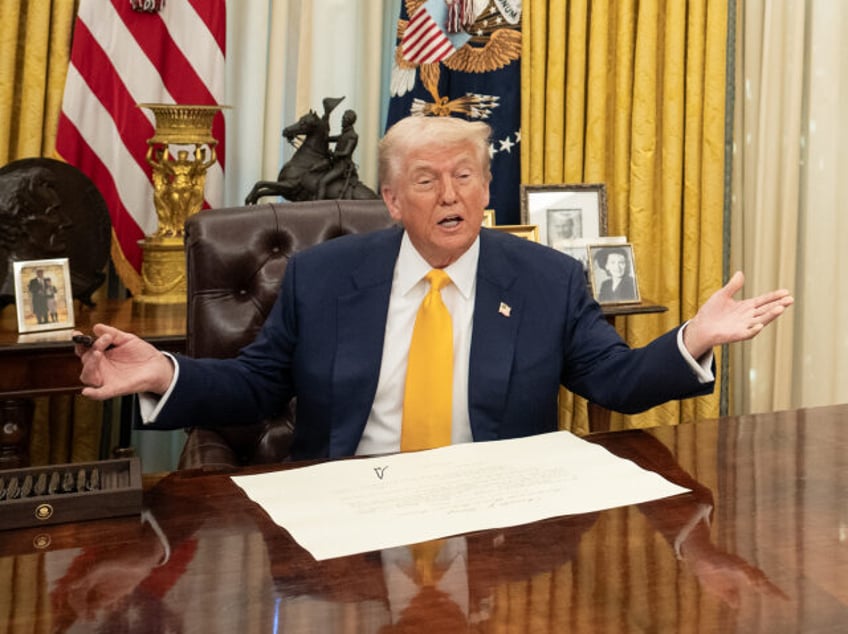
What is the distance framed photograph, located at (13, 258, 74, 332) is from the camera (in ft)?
9.32

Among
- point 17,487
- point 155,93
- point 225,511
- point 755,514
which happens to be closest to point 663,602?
point 755,514

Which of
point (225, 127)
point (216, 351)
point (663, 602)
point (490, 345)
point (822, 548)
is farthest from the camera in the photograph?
point (225, 127)

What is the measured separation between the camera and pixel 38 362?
8.97 feet

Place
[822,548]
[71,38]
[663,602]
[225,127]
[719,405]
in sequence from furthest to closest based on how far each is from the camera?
[719,405] < [225,127] < [71,38] < [822,548] < [663,602]

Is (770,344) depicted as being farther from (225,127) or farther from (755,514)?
(755,514)

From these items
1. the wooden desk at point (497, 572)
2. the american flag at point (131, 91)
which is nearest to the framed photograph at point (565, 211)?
the american flag at point (131, 91)

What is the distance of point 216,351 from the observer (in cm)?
236

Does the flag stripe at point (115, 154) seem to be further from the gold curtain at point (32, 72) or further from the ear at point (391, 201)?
the ear at point (391, 201)

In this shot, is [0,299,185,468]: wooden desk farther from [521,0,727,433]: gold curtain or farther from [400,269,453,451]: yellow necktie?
[521,0,727,433]: gold curtain

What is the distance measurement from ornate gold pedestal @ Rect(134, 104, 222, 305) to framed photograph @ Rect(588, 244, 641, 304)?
1.25 meters

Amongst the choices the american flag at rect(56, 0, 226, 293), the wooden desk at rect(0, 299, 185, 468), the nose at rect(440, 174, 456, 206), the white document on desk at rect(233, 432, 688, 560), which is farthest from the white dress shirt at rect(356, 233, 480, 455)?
the american flag at rect(56, 0, 226, 293)

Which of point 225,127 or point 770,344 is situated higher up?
point 225,127

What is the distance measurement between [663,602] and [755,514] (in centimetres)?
34

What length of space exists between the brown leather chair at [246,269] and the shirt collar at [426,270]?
11.8 inches
